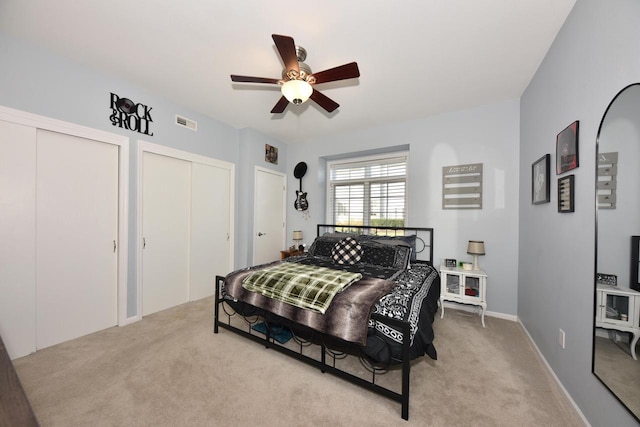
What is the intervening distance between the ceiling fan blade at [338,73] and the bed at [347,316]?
1657 millimetres

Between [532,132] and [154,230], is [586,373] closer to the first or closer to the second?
[532,132]

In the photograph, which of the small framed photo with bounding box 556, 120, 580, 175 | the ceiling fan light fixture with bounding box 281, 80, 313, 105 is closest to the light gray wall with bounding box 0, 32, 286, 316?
the ceiling fan light fixture with bounding box 281, 80, 313, 105

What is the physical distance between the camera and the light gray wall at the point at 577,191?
1244 mm

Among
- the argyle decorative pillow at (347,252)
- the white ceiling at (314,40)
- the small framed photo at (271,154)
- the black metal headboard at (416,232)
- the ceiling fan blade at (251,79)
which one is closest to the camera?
the white ceiling at (314,40)

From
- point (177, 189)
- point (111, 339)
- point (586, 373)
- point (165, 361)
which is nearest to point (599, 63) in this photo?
point (586, 373)

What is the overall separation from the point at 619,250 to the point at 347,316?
1494 mm

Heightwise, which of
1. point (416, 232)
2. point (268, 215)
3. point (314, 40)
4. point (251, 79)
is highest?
point (314, 40)

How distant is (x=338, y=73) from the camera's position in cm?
183

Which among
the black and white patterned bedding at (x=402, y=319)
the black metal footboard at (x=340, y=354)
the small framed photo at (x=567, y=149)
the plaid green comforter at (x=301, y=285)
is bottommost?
the black metal footboard at (x=340, y=354)

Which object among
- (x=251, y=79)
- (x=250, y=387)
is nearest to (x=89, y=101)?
(x=251, y=79)

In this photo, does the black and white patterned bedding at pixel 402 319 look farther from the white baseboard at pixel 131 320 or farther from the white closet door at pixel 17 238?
the white closet door at pixel 17 238

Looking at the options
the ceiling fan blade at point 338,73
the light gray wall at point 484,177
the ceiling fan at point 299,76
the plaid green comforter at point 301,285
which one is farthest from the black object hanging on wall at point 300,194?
the ceiling fan blade at point 338,73

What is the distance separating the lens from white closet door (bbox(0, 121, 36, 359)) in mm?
1933

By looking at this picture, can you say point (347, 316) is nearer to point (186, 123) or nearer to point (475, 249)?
point (475, 249)
